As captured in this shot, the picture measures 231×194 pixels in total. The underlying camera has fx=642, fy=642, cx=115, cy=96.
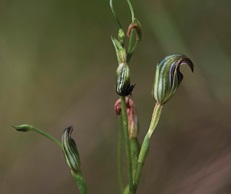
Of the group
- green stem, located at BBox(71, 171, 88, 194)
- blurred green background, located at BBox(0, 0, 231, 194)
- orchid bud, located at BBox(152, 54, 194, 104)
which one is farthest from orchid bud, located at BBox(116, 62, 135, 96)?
blurred green background, located at BBox(0, 0, 231, 194)

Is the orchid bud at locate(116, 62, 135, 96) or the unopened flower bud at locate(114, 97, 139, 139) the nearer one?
the orchid bud at locate(116, 62, 135, 96)

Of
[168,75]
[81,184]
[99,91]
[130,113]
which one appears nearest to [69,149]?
[81,184]

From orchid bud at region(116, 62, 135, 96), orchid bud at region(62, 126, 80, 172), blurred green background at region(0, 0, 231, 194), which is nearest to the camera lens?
orchid bud at region(116, 62, 135, 96)

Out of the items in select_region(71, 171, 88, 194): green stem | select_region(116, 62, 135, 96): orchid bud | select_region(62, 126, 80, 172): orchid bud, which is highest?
select_region(116, 62, 135, 96): orchid bud

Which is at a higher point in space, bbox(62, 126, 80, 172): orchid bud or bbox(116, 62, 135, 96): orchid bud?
bbox(116, 62, 135, 96): orchid bud

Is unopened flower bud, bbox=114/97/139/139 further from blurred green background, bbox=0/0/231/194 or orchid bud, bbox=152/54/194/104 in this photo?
blurred green background, bbox=0/0/231/194

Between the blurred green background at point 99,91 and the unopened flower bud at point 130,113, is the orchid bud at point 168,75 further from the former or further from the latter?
the blurred green background at point 99,91

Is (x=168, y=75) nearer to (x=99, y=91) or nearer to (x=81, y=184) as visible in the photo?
(x=81, y=184)

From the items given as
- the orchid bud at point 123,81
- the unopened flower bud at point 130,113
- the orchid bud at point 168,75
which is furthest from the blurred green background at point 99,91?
the orchid bud at point 123,81
